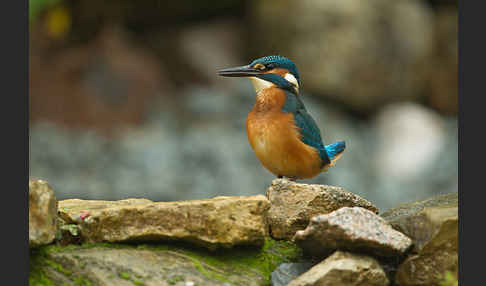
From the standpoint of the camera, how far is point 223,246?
3287 millimetres

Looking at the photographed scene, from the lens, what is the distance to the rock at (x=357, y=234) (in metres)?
3.05

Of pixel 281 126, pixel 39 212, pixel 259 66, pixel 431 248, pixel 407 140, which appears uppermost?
pixel 259 66

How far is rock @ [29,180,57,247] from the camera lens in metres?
3.09

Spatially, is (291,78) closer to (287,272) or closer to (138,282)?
(287,272)

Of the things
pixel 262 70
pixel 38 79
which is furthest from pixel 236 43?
pixel 262 70

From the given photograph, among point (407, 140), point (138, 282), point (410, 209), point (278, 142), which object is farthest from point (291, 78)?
point (407, 140)

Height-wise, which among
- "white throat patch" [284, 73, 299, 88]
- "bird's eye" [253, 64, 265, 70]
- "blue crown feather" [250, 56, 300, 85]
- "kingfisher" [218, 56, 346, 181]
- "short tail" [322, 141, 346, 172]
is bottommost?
"short tail" [322, 141, 346, 172]

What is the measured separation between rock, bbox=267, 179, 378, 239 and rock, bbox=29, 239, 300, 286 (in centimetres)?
41

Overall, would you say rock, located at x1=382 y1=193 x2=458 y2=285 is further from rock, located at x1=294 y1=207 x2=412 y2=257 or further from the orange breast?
the orange breast

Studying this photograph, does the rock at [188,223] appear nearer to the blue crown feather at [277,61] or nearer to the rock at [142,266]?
the rock at [142,266]

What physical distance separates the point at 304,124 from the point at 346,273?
4.60ft

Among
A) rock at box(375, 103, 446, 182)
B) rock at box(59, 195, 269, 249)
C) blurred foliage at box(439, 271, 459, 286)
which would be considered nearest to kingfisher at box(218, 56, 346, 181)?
rock at box(59, 195, 269, 249)

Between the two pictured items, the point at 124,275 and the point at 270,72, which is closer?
the point at 124,275

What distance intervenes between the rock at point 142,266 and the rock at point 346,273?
1.42 feet
